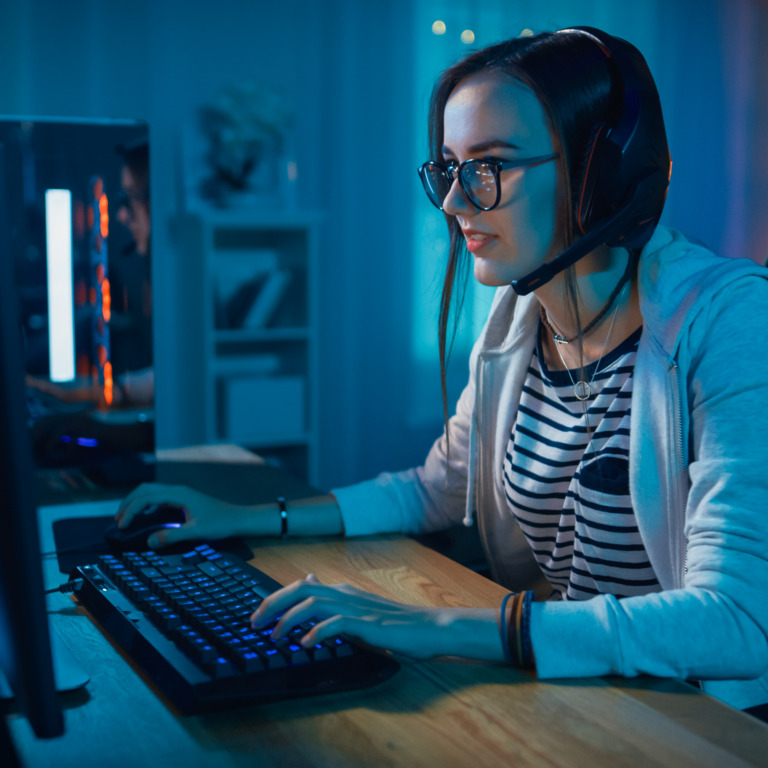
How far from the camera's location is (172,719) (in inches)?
26.5

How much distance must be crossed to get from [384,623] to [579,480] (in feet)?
1.34

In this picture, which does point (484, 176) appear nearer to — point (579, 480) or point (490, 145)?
point (490, 145)

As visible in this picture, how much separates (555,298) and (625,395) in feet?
0.55

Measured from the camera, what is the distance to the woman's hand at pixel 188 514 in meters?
1.10

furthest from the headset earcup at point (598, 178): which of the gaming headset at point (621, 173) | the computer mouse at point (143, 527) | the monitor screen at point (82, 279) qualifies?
the monitor screen at point (82, 279)

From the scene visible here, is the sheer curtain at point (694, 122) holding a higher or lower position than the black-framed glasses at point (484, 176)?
higher

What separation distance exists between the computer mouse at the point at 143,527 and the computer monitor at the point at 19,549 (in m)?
0.57

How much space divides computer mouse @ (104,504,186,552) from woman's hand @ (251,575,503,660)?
1.17ft

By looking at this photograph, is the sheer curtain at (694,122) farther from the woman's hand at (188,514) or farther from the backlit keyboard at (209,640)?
the backlit keyboard at (209,640)

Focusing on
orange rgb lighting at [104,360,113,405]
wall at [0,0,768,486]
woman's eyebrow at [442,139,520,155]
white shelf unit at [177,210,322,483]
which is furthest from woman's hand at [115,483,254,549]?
wall at [0,0,768,486]

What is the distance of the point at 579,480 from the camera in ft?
3.59

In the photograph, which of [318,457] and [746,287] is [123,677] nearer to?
[746,287]

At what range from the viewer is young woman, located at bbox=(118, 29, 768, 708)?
773mm

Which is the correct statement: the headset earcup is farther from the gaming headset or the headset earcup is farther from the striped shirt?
the striped shirt
